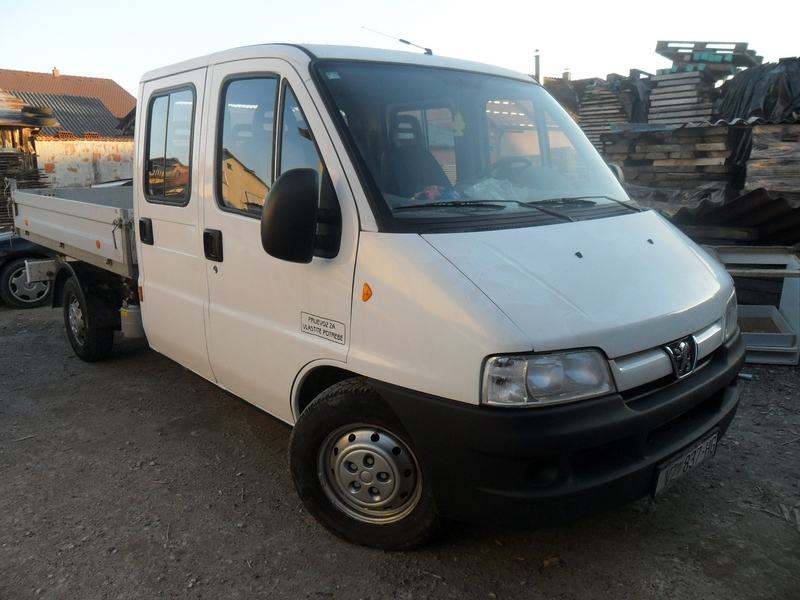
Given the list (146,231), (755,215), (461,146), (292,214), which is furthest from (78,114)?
(292,214)

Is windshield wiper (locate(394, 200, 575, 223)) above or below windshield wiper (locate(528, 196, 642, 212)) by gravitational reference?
below

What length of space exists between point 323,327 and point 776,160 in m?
6.04

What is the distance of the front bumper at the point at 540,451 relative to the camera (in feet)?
7.73

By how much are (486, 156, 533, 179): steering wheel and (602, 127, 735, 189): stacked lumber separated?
5.76m

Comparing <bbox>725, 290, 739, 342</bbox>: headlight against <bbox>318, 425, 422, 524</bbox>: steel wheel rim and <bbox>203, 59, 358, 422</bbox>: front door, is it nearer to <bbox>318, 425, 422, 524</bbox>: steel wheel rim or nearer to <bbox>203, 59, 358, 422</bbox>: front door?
<bbox>318, 425, 422, 524</bbox>: steel wheel rim

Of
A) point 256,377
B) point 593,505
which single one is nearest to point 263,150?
point 256,377

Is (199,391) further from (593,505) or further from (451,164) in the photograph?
(593,505)

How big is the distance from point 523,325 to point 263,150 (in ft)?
5.51

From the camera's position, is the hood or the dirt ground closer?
the hood

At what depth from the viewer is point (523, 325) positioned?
238 cm

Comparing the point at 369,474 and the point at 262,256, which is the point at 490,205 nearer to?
the point at 262,256

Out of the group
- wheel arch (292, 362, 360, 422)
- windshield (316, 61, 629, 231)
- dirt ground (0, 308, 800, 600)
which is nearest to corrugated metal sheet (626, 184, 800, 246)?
dirt ground (0, 308, 800, 600)

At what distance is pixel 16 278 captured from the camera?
8.54 metres

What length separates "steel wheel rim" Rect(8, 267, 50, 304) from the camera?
850 centimetres
